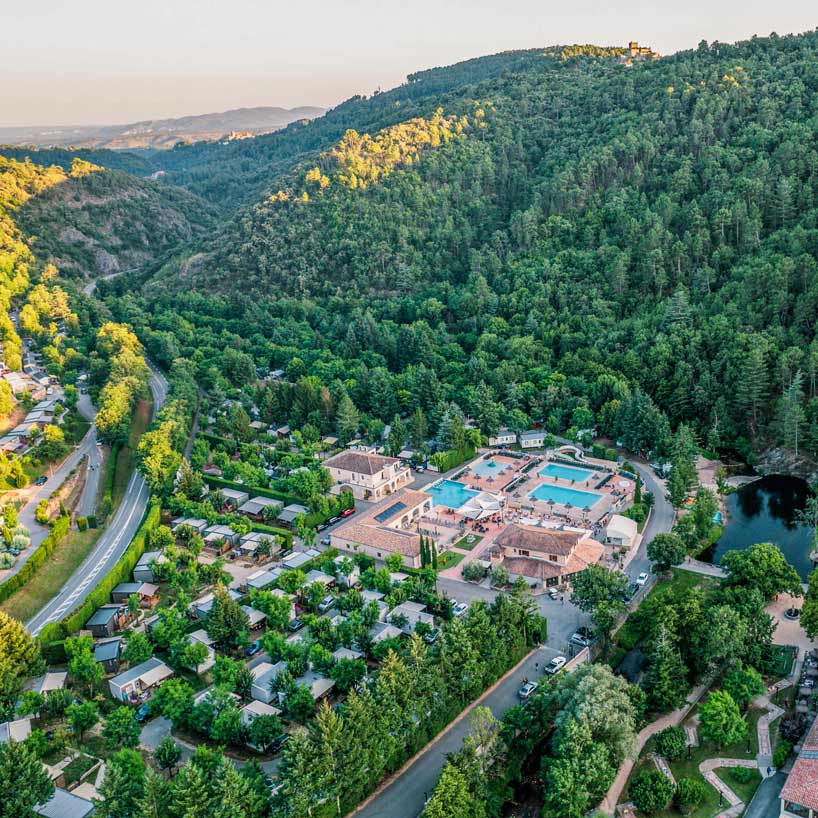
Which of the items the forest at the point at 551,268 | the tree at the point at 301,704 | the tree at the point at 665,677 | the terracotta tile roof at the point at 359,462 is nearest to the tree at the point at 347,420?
the forest at the point at 551,268

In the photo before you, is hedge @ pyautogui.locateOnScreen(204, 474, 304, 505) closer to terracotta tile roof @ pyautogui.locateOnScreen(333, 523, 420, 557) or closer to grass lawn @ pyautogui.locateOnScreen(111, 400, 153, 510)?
grass lawn @ pyautogui.locateOnScreen(111, 400, 153, 510)

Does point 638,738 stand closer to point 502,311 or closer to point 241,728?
point 241,728

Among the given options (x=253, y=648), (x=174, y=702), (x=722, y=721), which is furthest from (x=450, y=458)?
(x=722, y=721)

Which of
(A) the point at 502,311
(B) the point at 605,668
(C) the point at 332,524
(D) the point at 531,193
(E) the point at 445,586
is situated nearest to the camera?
(B) the point at 605,668

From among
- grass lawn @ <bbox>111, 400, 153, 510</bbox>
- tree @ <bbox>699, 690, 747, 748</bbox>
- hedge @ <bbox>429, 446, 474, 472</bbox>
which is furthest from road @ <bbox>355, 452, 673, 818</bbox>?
grass lawn @ <bbox>111, 400, 153, 510</bbox>

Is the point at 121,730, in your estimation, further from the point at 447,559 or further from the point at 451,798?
the point at 447,559

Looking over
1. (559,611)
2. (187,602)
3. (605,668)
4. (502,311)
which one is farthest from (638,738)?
(502,311)
